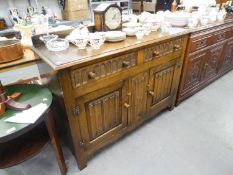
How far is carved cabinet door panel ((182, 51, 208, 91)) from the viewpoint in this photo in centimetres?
177

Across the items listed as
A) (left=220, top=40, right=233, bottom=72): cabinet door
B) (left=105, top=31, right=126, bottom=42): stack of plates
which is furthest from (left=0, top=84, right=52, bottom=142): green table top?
(left=220, top=40, right=233, bottom=72): cabinet door

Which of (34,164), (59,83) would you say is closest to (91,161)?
(34,164)

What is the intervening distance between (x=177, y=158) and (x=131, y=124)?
455mm

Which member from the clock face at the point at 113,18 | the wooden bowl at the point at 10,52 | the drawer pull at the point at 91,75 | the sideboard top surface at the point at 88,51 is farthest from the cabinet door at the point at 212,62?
the wooden bowl at the point at 10,52

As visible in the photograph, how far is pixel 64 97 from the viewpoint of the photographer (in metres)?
0.97

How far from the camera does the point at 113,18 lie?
4.44ft

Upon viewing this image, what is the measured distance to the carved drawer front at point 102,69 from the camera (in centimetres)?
97

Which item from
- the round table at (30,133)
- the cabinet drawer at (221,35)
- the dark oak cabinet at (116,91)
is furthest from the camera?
the cabinet drawer at (221,35)

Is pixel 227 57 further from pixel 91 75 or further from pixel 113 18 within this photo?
pixel 91 75

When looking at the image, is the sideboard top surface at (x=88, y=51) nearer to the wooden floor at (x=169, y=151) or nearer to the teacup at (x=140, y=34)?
the teacup at (x=140, y=34)

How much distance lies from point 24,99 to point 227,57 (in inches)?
100

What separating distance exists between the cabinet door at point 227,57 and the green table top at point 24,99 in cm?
223

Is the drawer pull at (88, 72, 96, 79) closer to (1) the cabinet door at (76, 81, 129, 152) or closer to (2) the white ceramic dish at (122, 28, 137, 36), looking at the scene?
(1) the cabinet door at (76, 81, 129, 152)

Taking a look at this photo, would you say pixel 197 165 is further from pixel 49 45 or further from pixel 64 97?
pixel 49 45
